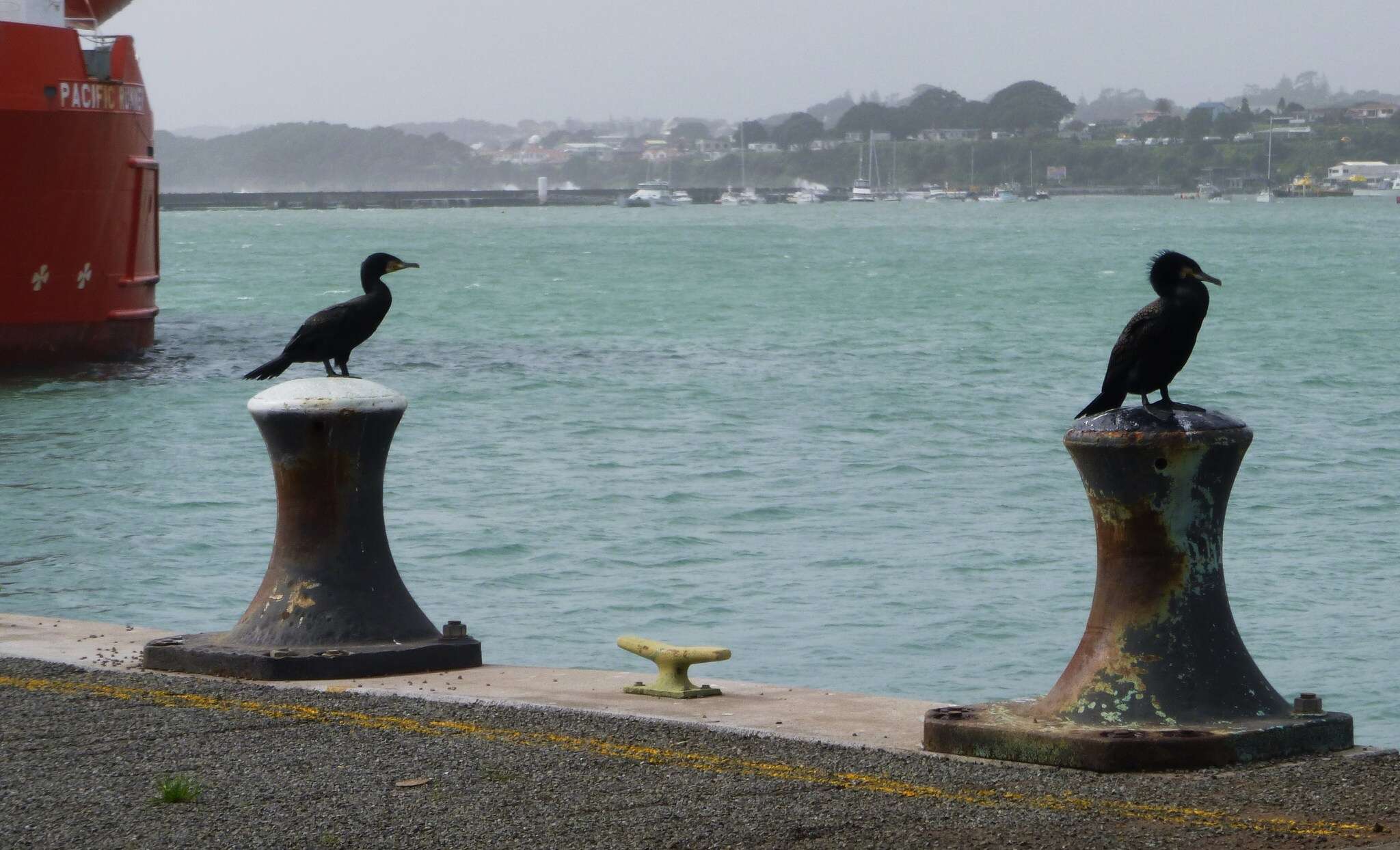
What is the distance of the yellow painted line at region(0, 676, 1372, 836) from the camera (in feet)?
15.9

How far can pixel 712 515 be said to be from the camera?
19078mm

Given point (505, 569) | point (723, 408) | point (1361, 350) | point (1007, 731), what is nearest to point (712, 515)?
point (505, 569)

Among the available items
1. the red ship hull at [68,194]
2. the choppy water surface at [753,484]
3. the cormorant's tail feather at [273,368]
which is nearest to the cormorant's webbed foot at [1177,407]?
the cormorant's tail feather at [273,368]

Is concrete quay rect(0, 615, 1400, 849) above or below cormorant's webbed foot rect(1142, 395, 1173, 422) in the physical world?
below

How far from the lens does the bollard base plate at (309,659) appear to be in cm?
698

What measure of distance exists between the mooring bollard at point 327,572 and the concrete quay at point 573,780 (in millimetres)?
253

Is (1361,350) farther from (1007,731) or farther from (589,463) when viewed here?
(1007,731)

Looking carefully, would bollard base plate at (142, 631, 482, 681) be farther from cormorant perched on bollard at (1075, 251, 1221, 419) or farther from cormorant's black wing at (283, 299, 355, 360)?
cormorant perched on bollard at (1075, 251, 1221, 419)

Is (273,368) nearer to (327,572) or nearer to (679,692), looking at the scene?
(327,572)

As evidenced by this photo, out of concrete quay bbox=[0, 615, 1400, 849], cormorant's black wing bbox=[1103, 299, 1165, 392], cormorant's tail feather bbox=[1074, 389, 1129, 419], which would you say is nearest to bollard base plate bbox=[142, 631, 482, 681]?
concrete quay bbox=[0, 615, 1400, 849]

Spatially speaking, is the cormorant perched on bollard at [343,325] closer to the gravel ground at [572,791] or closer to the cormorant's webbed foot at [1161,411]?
the gravel ground at [572,791]

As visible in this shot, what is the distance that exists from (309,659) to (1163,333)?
3.28 metres

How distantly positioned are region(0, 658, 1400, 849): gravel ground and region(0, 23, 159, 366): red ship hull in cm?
2231

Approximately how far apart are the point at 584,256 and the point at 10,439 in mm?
77698
